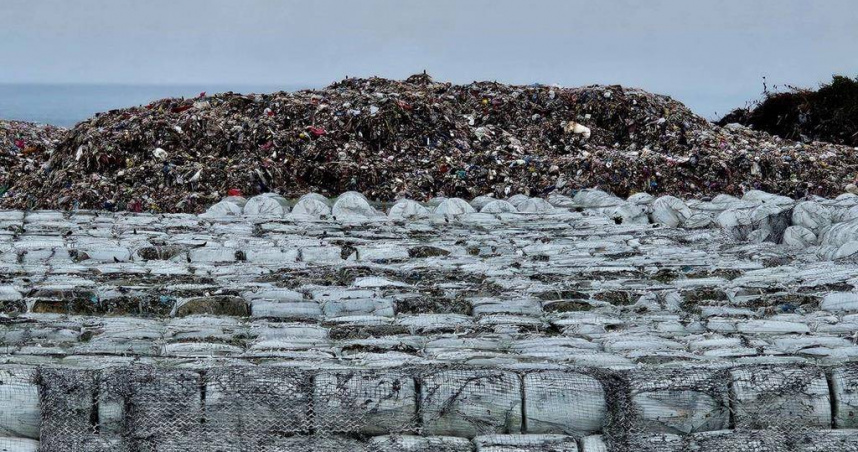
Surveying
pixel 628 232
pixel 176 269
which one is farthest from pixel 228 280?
pixel 628 232

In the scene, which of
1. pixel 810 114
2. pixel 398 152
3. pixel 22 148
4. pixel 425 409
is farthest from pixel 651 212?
pixel 810 114

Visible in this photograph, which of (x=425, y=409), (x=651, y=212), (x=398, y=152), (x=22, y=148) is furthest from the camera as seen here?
(x=22, y=148)

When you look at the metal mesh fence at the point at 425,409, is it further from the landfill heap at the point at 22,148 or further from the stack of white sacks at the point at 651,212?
the landfill heap at the point at 22,148

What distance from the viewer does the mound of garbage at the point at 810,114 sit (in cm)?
1537

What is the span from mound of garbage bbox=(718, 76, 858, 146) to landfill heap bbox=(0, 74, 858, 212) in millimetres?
3044

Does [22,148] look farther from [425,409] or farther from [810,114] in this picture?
[810,114]

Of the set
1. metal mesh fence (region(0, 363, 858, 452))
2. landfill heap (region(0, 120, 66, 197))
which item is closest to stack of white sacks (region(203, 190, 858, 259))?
metal mesh fence (region(0, 363, 858, 452))

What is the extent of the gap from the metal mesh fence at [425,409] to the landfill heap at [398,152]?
20.0ft

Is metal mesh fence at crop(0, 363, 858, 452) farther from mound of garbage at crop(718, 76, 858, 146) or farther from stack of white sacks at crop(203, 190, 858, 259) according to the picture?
mound of garbage at crop(718, 76, 858, 146)

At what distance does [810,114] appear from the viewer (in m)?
15.8

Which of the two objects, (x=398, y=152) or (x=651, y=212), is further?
(x=398, y=152)

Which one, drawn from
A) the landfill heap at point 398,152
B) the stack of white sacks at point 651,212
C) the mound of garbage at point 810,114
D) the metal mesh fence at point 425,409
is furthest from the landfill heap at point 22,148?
the mound of garbage at point 810,114

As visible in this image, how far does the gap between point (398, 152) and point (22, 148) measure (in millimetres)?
4827

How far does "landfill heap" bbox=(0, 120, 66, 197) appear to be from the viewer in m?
11.3
